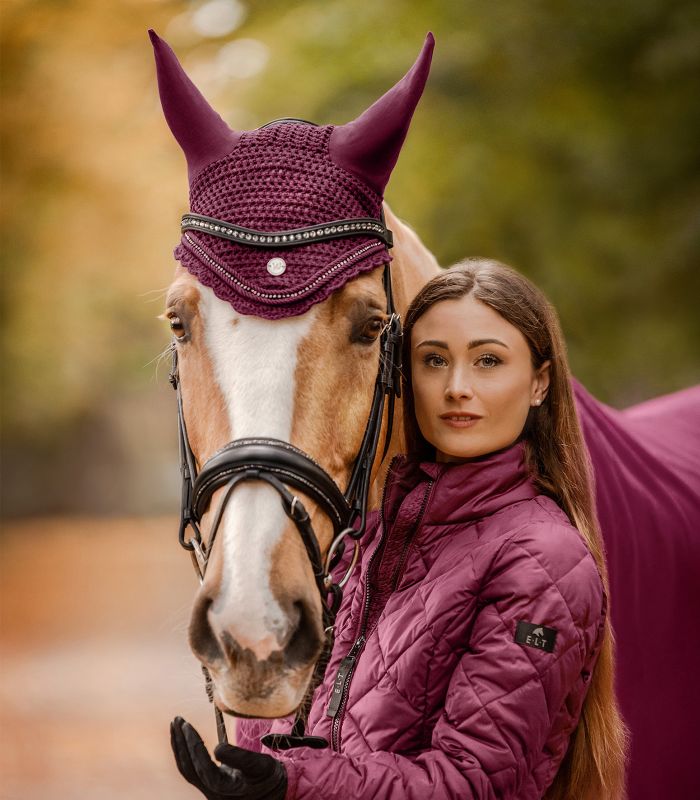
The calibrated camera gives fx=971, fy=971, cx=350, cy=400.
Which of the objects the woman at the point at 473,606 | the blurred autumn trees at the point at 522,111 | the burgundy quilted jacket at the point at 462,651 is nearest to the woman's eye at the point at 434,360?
the woman at the point at 473,606

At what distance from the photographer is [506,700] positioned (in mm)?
1724

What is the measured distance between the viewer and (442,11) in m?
7.17

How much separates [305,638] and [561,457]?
696mm

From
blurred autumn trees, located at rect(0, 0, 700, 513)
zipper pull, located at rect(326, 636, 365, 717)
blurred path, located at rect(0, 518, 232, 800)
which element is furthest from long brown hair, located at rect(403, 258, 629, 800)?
blurred autumn trees, located at rect(0, 0, 700, 513)

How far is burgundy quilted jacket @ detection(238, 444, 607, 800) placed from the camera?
1.70 metres

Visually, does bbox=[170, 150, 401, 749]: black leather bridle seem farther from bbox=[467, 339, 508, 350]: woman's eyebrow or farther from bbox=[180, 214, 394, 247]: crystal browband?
bbox=[467, 339, 508, 350]: woman's eyebrow

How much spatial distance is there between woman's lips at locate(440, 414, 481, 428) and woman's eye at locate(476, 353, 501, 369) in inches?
4.4

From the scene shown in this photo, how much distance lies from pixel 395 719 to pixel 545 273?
18.2 feet

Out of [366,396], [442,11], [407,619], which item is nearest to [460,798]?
[407,619]

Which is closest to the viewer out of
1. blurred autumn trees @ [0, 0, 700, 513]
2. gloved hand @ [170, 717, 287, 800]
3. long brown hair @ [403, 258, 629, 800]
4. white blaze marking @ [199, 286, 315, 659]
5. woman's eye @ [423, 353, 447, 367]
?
gloved hand @ [170, 717, 287, 800]

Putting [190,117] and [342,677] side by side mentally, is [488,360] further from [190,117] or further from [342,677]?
[190,117]

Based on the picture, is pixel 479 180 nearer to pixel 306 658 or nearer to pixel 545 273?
pixel 545 273

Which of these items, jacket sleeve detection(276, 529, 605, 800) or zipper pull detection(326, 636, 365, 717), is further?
zipper pull detection(326, 636, 365, 717)

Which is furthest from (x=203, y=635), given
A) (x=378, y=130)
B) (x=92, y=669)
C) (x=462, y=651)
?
(x=92, y=669)
